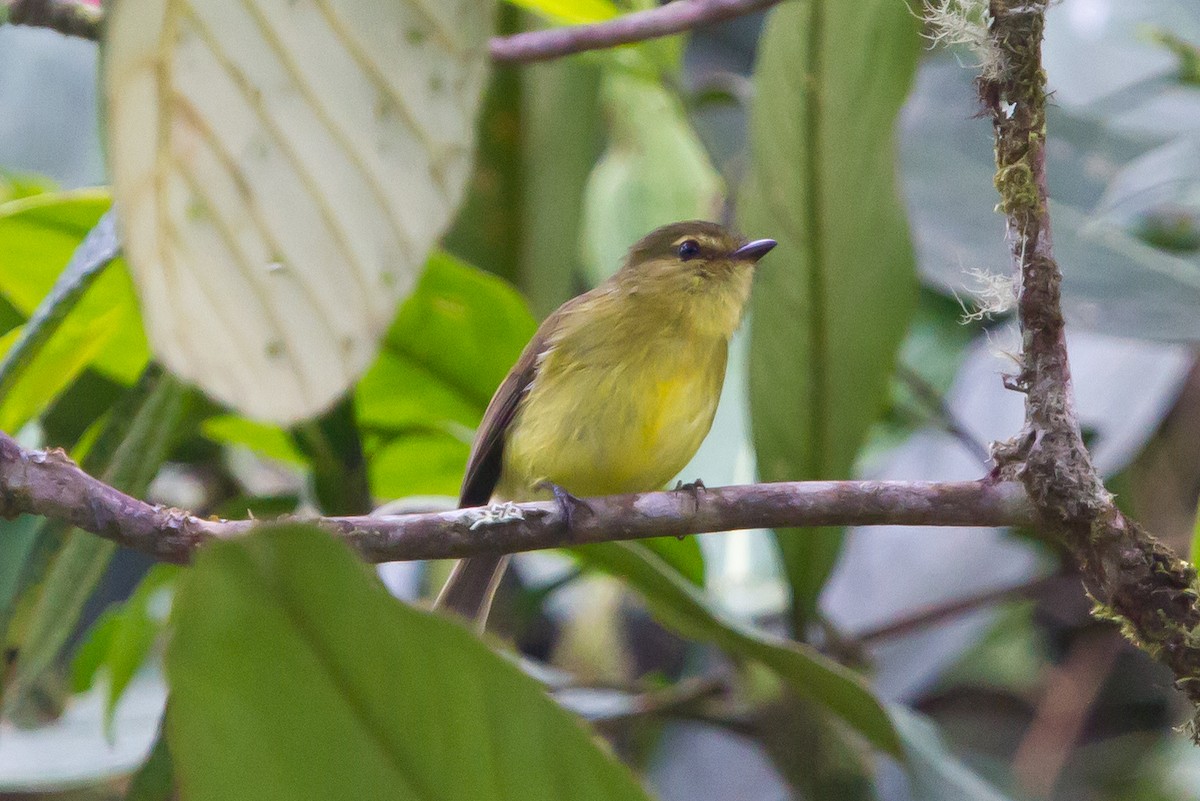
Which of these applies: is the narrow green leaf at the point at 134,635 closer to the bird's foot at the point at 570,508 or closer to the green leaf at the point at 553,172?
the bird's foot at the point at 570,508

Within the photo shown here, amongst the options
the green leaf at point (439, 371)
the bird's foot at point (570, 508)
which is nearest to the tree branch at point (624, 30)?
the green leaf at point (439, 371)

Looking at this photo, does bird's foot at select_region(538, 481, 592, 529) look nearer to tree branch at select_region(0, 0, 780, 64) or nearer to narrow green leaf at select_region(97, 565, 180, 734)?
tree branch at select_region(0, 0, 780, 64)

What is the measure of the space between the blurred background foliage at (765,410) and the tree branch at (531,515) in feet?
0.56

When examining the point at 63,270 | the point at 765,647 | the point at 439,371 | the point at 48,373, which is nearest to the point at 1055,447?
the point at 765,647

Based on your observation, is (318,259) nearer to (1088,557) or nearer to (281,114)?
(281,114)

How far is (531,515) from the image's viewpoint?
4.52ft

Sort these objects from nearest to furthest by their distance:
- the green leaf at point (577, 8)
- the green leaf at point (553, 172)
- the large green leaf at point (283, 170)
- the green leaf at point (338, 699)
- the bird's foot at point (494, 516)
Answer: the large green leaf at point (283, 170)
the green leaf at point (338, 699)
the bird's foot at point (494, 516)
the green leaf at point (577, 8)
the green leaf at point (553, 172)

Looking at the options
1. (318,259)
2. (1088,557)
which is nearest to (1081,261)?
(1088,557)

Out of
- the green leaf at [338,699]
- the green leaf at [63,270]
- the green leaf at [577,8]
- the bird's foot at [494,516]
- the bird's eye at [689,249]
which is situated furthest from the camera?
the bird's eye at [689,249]

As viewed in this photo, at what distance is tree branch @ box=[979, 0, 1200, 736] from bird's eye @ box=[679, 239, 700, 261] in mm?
1129

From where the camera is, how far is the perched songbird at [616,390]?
6.58 feet

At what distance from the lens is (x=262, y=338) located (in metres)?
0.57

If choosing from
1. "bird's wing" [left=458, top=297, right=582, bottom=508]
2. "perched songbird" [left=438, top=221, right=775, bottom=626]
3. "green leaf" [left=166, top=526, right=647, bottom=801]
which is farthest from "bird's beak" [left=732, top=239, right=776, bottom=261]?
"green leaf" [left=166, top=526, right=647, bottom=801]

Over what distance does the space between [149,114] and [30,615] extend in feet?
5.04
